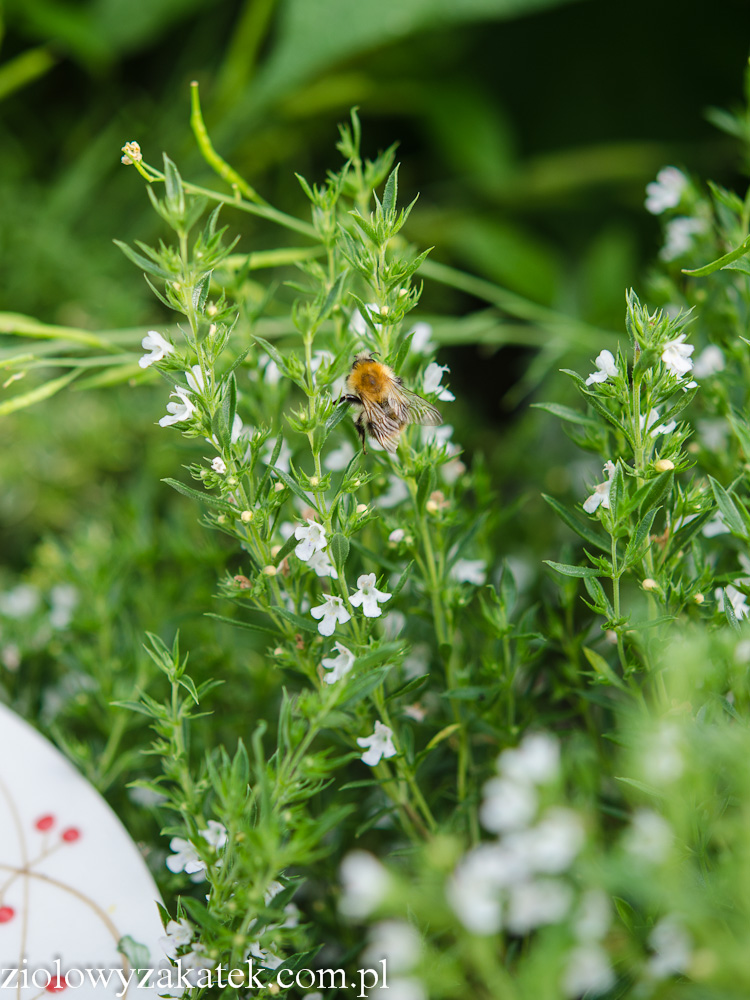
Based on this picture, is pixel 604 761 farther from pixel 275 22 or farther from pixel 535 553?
pixel 275 22

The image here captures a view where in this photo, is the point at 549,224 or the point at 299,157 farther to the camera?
the point at 549,224

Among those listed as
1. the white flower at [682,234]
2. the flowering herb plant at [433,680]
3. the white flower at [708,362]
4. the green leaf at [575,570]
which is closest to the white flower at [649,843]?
the flowering herb plant at [433,680]

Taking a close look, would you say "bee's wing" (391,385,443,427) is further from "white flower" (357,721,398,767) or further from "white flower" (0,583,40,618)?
"white flower" (0,583,40,618)

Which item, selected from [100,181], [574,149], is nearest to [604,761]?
[574,149]

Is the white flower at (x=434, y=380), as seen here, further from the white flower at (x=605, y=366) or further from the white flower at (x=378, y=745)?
the white flower at (x=378, y=745)

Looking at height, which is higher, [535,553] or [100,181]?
[100,181]

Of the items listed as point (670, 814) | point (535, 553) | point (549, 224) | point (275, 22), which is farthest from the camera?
point (549, 224)
